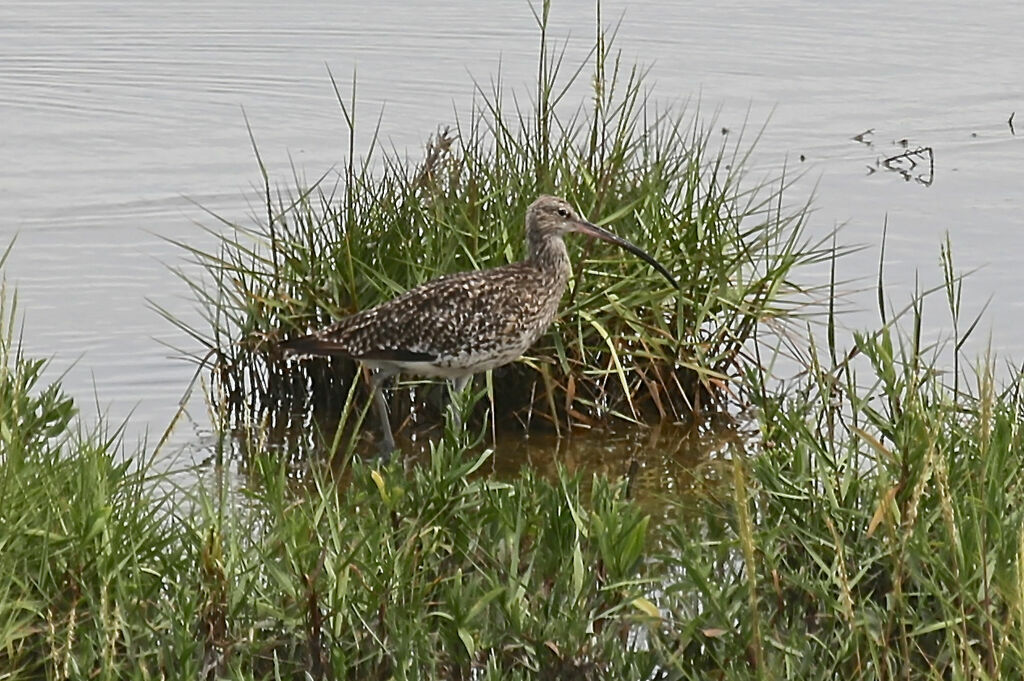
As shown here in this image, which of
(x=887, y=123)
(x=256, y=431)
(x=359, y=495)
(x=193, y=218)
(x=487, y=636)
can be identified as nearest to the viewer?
(x=487, y=636)

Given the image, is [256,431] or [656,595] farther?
[256,431]

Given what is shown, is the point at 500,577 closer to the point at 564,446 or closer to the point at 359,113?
the point at 564,446

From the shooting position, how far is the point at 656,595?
5.61 meters

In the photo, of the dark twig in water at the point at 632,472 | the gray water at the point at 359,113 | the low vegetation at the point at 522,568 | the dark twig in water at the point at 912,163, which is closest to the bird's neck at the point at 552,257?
the dark twig in water at the point at 632,472

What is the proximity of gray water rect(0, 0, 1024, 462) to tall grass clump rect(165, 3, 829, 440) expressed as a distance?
63cm

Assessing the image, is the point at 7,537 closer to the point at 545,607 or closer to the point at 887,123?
the point at 545,607

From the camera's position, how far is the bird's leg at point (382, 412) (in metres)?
7.73

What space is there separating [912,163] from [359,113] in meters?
4.25

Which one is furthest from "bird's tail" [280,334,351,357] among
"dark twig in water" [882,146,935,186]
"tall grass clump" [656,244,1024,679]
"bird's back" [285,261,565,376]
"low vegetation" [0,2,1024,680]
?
"dark twig in water" [882,146,935,186]

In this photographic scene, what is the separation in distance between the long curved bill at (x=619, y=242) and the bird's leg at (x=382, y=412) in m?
0.99

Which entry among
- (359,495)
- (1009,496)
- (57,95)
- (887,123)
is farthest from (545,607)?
(57,95)

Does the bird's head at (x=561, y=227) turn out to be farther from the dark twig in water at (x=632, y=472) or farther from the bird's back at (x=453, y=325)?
the dark twig in water at (x=632, y=472)

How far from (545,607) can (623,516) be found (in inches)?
14.4

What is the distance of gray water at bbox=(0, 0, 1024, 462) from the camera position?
33.7 feet
